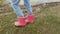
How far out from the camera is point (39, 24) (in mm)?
3434

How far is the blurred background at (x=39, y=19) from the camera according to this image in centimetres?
325

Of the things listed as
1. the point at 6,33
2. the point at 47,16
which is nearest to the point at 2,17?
the point at 6,33

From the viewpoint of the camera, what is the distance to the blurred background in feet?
10.7

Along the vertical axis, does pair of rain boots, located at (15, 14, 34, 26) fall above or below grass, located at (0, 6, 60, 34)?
above

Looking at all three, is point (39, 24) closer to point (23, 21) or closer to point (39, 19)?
point (39, 19)

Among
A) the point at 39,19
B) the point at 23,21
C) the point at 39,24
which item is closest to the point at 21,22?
the point at 23,21

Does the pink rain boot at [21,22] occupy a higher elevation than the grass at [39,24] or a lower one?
higher

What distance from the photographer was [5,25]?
345 cm

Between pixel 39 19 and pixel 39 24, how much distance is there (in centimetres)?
19

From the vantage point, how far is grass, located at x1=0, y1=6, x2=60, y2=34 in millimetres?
3230

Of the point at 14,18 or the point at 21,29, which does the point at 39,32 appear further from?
the point at 14,18

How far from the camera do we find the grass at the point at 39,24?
3230 mm

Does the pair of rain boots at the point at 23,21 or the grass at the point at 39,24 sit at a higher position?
Answer: the pair of rain boots at the point at 23,21

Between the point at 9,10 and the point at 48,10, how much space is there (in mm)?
833
